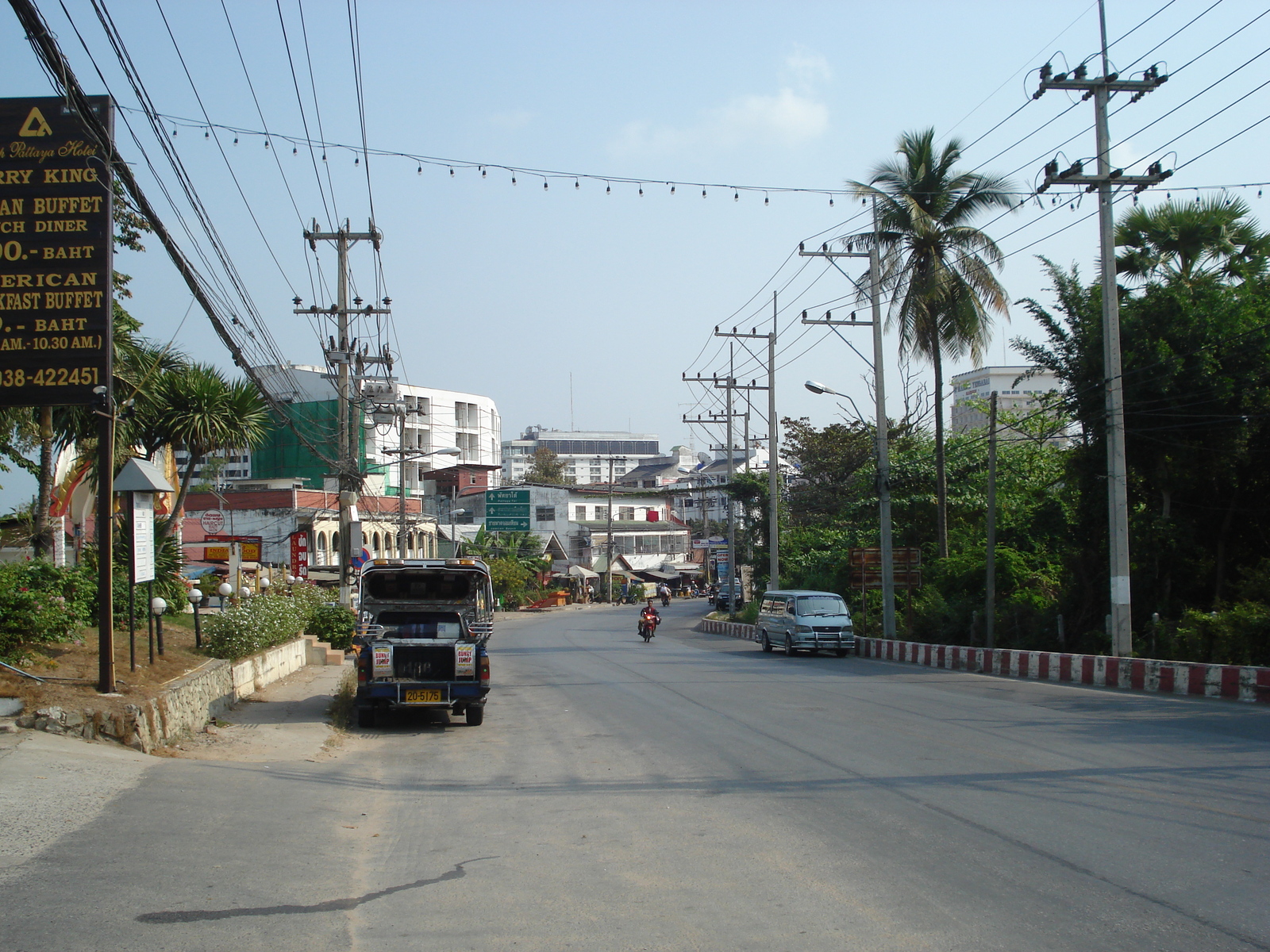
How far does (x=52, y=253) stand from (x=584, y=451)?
6390 inches

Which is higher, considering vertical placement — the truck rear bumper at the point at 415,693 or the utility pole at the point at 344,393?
the utility pole at the point at 344,393

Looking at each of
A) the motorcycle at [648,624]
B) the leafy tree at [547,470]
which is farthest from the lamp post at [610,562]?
the motorcycle at [648,624]

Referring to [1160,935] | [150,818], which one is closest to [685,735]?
[150,818]

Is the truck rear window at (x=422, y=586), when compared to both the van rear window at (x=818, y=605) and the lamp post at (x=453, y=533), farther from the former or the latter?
the lamp post at (x=453, y=533)

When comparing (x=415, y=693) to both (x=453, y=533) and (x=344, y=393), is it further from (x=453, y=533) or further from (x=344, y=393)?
(x=453, y=533)

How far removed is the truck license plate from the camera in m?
14.0

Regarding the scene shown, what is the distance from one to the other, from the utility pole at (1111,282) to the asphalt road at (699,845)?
23.2 ft

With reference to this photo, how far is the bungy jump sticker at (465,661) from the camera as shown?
46.5 ft

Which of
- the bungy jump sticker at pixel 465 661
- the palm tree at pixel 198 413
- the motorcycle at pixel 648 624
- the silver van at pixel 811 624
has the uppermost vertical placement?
the palm tree at pixel 198 413

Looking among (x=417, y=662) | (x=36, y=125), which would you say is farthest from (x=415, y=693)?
(x=36, y=125)

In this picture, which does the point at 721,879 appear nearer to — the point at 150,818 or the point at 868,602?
the point at 150,818

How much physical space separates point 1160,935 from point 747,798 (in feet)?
13.2

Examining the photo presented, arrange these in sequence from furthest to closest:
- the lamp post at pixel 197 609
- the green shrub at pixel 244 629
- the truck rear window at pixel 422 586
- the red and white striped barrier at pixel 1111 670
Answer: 1. the truck rear window at pixel 422 586
2. the green shrub at pixel 244 629
3. the red and white striped barrier at pixel 1111 670
4. the lamp post at pixel 197 609

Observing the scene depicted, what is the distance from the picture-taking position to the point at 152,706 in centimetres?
1080
